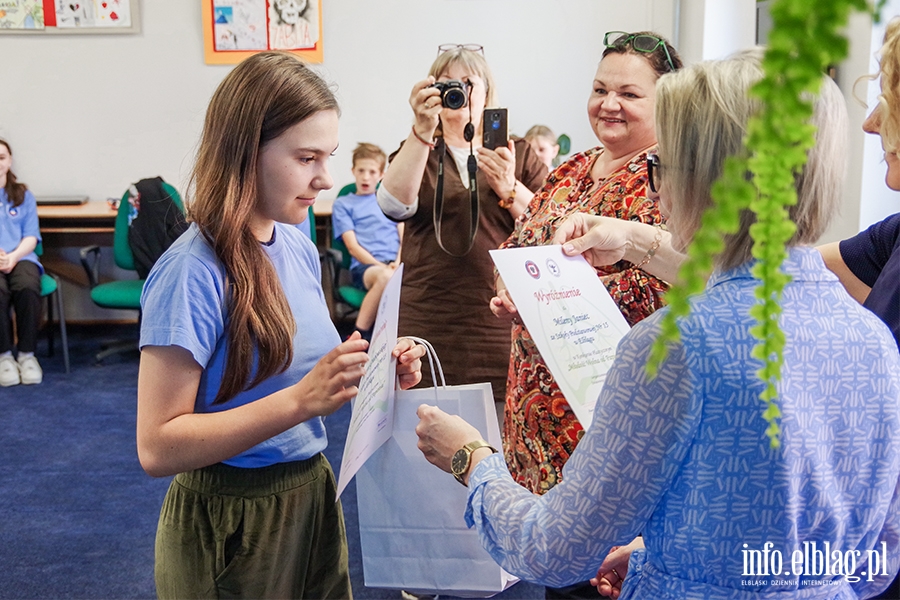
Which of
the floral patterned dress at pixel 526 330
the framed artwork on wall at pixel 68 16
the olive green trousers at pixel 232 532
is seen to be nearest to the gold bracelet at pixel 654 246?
the floral patterned dress at pixel 526 330

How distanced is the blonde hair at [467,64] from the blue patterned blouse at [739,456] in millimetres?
1711

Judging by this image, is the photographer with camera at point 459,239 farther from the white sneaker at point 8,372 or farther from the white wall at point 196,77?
the white wall at point 196,77

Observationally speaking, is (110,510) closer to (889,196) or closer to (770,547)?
(770,547)

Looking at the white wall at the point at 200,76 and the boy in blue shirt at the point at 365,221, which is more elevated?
the white wall at the point at 200,76

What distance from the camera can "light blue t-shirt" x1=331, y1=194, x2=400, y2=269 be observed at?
528cm

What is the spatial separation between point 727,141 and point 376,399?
0.64m

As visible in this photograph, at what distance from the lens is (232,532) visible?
4.25ft

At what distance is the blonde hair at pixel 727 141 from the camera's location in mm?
836

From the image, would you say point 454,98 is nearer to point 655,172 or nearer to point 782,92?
point 655,172

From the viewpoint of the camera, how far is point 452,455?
1.12 meters

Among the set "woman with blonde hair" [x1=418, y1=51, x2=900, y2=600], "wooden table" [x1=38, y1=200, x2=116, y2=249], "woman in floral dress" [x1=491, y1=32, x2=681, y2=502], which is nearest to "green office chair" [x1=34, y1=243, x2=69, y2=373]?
"wooden table" [x1=38, y1=200, x2=116, y2=249]

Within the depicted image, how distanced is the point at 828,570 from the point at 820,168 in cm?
44

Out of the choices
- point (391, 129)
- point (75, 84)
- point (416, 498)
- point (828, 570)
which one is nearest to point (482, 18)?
point (391, 129)

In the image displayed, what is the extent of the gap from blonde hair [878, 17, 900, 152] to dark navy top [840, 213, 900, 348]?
22 cm
